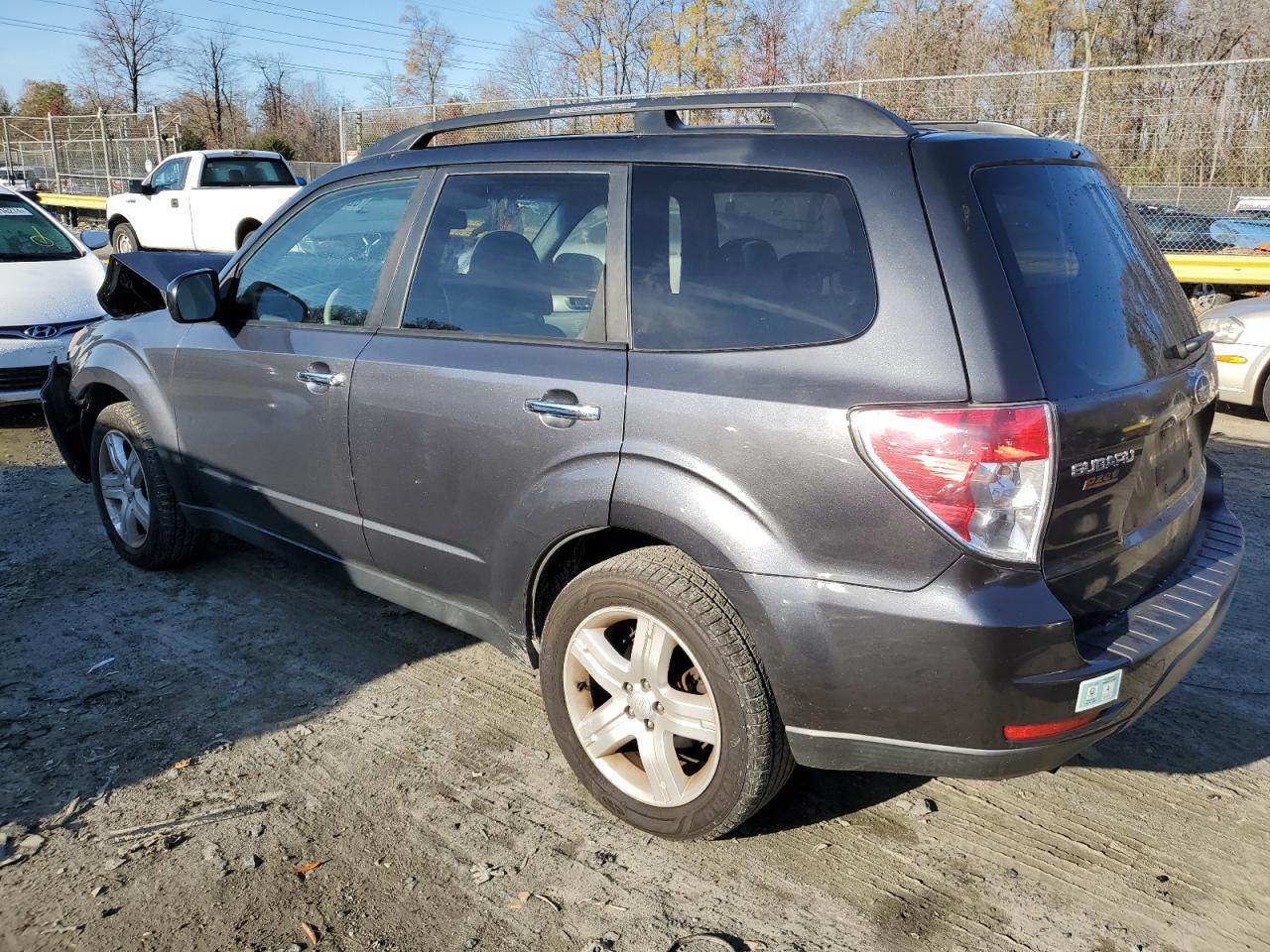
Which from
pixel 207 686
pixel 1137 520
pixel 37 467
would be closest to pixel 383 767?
pixel 207 686

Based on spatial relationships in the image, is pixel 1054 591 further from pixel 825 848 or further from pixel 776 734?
pixel 825 848

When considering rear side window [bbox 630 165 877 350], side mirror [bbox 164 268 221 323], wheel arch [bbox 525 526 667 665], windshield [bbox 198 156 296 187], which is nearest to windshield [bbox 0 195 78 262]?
side mirror [bbox 164 268 221 323]

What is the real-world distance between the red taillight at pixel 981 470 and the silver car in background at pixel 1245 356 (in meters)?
6.54

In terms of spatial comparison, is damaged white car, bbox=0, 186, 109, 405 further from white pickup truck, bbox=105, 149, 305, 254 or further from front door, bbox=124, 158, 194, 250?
front door, bbox=124, 158, 194, 250

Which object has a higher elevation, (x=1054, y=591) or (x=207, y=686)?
(x=1054, y=591)

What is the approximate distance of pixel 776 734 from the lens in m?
2.61

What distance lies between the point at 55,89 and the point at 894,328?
6830 cm

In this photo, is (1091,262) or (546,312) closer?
(1091,262)

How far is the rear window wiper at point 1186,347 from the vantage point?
2.79m

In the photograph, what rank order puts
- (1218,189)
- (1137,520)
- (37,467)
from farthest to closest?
(1218,189), (37,467), (1137,520)

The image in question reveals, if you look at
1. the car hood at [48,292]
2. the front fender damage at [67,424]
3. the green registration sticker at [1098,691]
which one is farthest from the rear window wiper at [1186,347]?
the car hood at [48,292]

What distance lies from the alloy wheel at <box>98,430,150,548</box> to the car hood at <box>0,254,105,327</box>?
11.3 feet

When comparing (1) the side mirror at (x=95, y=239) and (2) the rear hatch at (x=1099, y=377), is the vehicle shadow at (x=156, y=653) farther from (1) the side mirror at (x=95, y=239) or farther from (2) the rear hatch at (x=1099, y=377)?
(1) the side mirror at (x=95, y=239)

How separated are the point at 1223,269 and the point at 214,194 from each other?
47.2 ft
